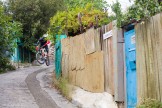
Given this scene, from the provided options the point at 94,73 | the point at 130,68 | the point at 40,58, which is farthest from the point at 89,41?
the point at 40,58

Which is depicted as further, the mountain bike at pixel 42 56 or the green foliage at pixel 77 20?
the mountain bike at pixel 42 56

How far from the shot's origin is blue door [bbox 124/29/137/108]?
6.85 metres

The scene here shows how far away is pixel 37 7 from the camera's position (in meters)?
25.9

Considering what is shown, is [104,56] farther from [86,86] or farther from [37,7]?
[37,7]

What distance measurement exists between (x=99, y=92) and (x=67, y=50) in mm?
4018

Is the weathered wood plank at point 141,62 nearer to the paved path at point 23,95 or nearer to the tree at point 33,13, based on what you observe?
the paved path at point 23,95

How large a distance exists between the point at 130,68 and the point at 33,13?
Answer: 19706mm

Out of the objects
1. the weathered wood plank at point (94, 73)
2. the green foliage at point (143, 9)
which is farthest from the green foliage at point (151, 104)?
the weathered wood plank at point (94, 73)

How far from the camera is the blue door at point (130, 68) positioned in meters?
6.85

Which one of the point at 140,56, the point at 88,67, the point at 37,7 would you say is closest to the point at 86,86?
the point at 88,67

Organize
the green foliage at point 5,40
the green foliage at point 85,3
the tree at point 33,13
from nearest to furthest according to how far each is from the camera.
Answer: the green foliage at point 85,3 < the green foliage at point 5,40 < the tree at point 33,13

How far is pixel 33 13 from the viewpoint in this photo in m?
25.9

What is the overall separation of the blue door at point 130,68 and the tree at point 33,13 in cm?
1938

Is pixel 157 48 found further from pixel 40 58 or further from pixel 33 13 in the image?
pixel 33 13
